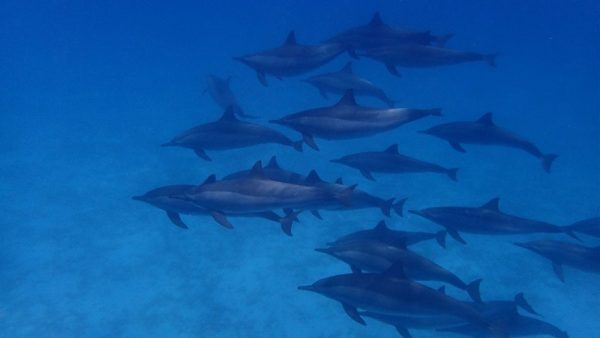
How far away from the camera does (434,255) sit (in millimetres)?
12258

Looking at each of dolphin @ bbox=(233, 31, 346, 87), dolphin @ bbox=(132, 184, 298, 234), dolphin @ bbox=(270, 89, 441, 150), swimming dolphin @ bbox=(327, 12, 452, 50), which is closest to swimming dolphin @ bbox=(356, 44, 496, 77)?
swimming dolphin @ bbox=(327, 12, 452, 50)

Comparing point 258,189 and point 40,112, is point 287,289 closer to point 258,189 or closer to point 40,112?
point 258,189

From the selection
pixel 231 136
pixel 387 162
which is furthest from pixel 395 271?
pixel 231 136

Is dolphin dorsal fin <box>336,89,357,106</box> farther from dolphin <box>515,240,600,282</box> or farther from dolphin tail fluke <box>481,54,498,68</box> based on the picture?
dolphin <box>515,240,600,282</box>

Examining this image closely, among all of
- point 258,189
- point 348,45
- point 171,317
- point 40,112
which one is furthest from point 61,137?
point 258,189

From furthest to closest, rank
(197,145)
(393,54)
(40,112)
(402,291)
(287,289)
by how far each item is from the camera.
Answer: (40,112)
(287,289)
(393,54)
(197,145)
(402,291)

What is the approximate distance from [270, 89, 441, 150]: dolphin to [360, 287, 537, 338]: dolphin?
2.70 metres

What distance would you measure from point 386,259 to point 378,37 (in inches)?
202

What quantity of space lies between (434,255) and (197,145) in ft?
22.1

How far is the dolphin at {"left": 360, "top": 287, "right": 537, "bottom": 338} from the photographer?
20.5 feet

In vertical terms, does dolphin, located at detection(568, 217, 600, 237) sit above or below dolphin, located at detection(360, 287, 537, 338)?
above

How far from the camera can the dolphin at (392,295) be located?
18.6 feet

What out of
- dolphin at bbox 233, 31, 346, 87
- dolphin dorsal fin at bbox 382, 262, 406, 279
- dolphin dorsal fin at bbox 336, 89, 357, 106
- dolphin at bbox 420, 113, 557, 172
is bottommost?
dolphin dorsal fin at bbox 382, 262, 406, 279

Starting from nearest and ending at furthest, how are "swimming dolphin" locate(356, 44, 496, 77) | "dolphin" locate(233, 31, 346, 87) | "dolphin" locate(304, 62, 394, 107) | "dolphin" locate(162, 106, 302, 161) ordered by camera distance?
1. "dolphin" locate(162, 106, 302, 161)
2. "swimming dolphin" locate(356, 44, 496, 77)
3. "dolphin" locate(233, 31, 346, 87)
4. "dolphin" locate(304, 62, 394, 107)
